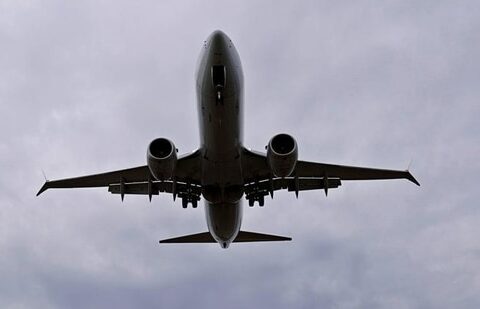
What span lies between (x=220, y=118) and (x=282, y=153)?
264 centimetres

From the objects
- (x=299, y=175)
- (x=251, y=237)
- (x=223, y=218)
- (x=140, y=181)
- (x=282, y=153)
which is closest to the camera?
(x=282, y=153)

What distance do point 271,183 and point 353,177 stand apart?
397 centimetres

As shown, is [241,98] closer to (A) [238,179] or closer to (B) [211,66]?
(B) [211,66]

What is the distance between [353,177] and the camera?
27484mm

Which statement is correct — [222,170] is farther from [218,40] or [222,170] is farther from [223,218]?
[218,40]

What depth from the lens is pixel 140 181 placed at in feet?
90.0

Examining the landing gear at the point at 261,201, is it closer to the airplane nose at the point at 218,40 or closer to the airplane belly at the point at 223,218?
the airplane belly at the point at 223,218

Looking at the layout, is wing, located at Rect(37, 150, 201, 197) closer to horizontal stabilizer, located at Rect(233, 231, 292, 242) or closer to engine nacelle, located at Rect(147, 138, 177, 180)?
engine nacelle, located at Rect(147, 138, 177, 180)

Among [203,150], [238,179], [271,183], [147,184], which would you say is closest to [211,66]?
[203,150]

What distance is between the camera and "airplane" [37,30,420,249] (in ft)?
68.7

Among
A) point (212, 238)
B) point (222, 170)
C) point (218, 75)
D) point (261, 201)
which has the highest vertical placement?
point (212, 238)

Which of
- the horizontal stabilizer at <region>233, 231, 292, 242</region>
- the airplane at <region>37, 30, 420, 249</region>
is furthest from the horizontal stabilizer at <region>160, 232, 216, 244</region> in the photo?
the horizontal stabilizer at <region>233, 231, 292, 242</region>

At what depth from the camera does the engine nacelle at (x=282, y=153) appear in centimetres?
2148

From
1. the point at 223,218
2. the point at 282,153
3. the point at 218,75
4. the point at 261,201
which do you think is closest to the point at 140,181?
the point at 223,218
